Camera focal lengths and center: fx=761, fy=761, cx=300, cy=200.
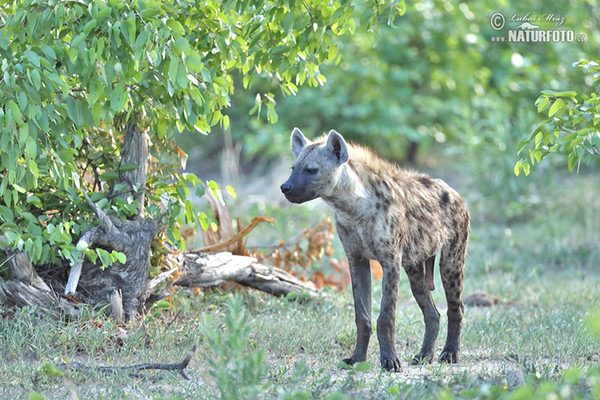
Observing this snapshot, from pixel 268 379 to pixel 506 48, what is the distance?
1071 centimetres

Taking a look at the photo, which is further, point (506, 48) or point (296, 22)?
point (506, 48)

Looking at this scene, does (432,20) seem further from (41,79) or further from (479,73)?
(41,79)

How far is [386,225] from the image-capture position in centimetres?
475

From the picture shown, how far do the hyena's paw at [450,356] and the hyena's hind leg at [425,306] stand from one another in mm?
78

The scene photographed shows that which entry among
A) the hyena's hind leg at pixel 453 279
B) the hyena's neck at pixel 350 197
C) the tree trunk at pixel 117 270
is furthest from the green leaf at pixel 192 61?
the hyena's hind leg at pixel 453 279

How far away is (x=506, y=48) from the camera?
529 inches

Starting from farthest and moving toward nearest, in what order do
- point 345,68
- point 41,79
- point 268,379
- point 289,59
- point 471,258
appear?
1. point 345,68
2. point 471,258
3. point 289,59
4. point 268,379
5. point 41,79

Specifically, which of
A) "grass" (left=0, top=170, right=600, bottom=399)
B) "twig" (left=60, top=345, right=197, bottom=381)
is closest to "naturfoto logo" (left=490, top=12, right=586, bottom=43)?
"grass" (left=0, top=170, right=600, bottom=399)

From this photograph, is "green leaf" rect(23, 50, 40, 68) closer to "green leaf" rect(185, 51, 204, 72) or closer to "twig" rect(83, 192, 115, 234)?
"green leaf" rect(185, 51, 204, 72)

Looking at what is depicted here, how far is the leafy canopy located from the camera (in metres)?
3.77

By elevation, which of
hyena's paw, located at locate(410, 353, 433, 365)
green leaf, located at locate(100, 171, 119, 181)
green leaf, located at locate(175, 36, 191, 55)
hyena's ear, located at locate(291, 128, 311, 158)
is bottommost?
hyena's paw, located at locate(410, 353, 433, 365)

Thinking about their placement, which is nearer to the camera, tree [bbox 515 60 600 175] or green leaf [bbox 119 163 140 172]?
tree [bbox 515 60 600 175]

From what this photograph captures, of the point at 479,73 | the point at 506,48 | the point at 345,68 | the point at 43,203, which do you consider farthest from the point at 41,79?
the point at 506,48

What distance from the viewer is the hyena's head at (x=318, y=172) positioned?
15.4ft
